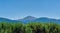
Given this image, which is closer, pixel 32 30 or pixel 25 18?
pixel 32 30

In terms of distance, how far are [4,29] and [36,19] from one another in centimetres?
221

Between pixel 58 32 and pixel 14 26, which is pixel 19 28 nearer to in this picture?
pixel 14 26

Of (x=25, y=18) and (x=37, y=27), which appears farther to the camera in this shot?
(x=25, y=18)

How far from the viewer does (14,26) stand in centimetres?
1580

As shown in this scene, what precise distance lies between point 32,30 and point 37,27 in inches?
16.4

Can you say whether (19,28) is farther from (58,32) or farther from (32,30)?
(58,32)

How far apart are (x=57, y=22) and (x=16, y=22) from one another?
2.03 m

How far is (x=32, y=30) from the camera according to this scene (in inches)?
624

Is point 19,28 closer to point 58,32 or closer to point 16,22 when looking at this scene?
point 16,22

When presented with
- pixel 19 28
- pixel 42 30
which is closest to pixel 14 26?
pixel 19 28

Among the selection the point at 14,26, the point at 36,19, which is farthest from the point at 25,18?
the point at 14,26

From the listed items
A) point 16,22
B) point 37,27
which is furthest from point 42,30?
point 16,22

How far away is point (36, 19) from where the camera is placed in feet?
56.1

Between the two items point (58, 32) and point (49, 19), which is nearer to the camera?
point (58, 32)
